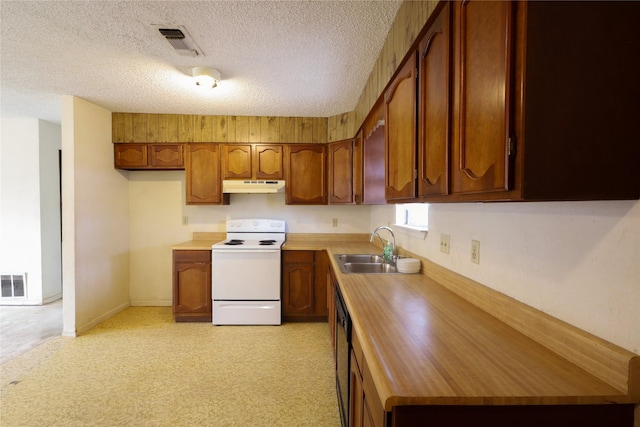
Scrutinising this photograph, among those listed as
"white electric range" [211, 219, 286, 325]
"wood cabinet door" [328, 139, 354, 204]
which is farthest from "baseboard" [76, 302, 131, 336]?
"wood cabinet door" [328, 139, 354, 204]

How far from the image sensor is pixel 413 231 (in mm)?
2205

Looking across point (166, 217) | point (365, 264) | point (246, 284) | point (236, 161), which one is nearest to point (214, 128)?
point (236, 161)

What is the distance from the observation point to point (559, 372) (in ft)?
2.71

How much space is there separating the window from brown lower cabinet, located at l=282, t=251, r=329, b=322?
1014 mm

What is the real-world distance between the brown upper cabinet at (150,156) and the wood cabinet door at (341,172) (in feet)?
5.87

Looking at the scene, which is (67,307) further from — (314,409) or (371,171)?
(371,171)

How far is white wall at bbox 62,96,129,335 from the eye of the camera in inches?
115

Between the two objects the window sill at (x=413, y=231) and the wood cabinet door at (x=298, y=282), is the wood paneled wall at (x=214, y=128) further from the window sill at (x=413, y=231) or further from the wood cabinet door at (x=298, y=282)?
the window sill at (x=413, y=231)

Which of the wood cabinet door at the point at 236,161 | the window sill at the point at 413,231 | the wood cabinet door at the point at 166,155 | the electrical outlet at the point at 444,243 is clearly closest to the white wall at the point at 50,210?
the wood cabinet door at the point at 166,155

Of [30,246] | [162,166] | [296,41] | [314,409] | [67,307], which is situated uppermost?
[296,41]

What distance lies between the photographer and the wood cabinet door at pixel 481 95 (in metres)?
0.70

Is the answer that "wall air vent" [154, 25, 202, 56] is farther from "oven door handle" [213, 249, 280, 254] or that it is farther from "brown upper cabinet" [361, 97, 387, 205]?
"oven door handle" [213, 249, 280, 254]

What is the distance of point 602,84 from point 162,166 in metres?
3.80

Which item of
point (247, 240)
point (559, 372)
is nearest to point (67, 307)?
point (247, 240)
